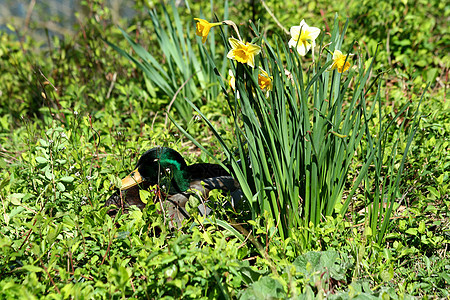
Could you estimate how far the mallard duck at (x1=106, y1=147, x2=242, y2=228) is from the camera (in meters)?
2.12

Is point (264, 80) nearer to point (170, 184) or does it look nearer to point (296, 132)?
point (296, 132)

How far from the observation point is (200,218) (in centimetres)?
185

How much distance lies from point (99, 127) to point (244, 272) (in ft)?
6.27

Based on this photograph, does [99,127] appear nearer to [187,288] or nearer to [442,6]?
[187,288]

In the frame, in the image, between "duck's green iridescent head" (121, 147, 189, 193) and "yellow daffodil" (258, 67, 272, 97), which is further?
"duck's green iridescent head" (121, 147, 189, 193)

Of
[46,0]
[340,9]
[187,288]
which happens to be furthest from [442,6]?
[46,0]

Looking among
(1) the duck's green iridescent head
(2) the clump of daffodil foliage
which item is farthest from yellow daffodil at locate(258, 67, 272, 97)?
(1) the duck's green iridescent head

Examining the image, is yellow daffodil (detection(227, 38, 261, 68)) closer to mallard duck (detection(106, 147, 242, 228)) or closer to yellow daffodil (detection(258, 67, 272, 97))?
yellow daffodil (detection(258, 67, 272, 97))

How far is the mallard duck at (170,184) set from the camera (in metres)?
2.12

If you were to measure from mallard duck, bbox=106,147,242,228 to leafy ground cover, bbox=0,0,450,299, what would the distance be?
0.11 meters

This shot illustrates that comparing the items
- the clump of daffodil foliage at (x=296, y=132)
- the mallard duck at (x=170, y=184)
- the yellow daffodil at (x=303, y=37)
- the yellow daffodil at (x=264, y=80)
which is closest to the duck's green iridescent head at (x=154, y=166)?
the mallard duck at (x=170, y=184)

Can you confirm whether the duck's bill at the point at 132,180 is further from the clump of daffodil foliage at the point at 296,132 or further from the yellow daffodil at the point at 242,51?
the yellow daffodil at the point at 242,51

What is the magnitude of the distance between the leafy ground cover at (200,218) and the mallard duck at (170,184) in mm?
107

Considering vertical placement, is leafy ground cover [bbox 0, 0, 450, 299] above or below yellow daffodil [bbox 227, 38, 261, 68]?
below
